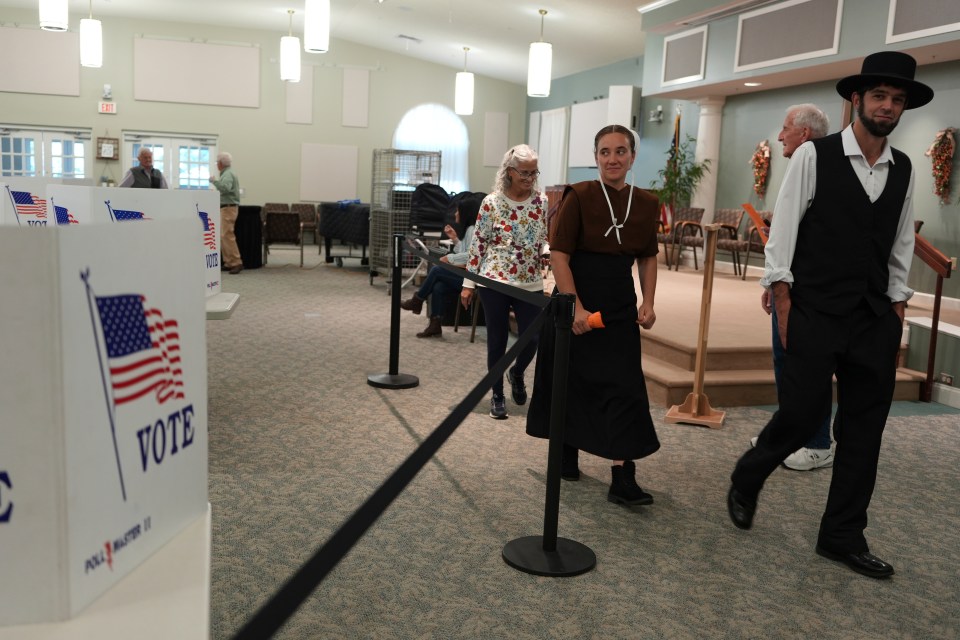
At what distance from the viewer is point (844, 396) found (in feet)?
8.57

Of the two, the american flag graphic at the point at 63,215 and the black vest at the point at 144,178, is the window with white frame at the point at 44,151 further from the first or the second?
the american flag graphic at the point at 63,215

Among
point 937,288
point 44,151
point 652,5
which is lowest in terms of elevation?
point 937,288

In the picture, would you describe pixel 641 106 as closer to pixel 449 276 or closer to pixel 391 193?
pixel 391 193

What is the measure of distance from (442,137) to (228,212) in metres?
7.40

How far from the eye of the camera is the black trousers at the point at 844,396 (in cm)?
251

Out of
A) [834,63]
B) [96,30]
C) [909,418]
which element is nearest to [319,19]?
[96,30]

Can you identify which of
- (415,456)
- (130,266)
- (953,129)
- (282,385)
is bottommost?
(282,385)

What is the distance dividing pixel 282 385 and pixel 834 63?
6.54 meters

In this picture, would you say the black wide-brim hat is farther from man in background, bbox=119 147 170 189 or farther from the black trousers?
man in background, bbox=119 147 170 189

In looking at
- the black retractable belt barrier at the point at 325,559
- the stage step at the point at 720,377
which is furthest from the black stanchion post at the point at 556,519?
the stage step at the point at 720,377

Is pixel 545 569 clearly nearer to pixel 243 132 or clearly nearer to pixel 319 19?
pixel 319 19

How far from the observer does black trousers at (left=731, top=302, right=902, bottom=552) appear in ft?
8.25

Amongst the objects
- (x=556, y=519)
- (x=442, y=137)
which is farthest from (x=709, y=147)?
(x=556, y=519)

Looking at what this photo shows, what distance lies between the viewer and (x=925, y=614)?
7.77 ft
